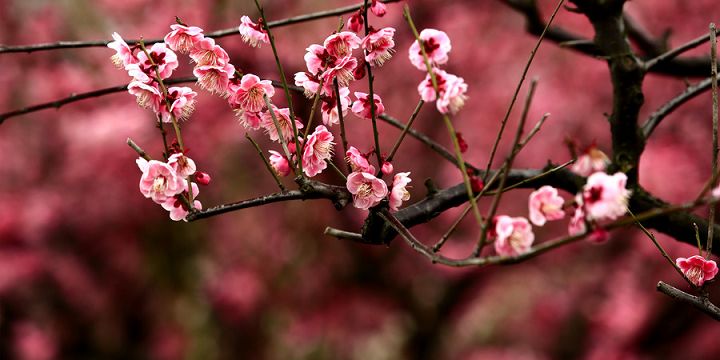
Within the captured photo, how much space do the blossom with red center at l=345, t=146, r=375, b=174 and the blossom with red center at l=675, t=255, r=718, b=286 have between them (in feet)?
2.58

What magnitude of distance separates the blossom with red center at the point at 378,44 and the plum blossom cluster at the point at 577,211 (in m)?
0.48

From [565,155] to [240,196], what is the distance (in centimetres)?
383

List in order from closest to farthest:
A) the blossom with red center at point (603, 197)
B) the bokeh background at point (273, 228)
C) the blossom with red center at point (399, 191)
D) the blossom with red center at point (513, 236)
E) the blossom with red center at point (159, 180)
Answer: the blossom with red center at point (603, 197) → the blossom with red center at point (513, 236) → the blossom with red center at point (159, 180) → the blossom with red center at point (399, 191) → the bokeh background at point (273, 228)

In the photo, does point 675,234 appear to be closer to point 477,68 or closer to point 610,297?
point 610,297

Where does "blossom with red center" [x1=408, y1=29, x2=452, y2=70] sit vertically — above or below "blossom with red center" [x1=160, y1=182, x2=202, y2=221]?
above

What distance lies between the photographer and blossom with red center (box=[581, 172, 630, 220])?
115cm

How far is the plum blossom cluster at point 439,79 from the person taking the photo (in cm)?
133

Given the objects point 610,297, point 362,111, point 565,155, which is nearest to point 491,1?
point 565,155

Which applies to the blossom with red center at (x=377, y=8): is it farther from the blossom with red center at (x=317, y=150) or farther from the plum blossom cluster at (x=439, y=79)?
the blossom with red center at (x=317, y=150)

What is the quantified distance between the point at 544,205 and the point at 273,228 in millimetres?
5930

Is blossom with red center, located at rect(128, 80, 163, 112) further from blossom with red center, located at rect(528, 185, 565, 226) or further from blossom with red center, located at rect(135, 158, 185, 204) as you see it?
blossom with red center, located at rect(528, 185, 565, 226)

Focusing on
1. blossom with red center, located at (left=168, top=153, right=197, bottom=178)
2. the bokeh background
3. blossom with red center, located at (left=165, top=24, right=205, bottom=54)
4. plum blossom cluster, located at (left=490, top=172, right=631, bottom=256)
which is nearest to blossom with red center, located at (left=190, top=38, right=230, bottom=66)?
blossom with red center, located at (left=165, top=24, right=205, bottom=54)

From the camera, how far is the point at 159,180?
145 cm

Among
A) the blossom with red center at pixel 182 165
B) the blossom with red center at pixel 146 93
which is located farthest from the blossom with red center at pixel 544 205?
the blossom with red center at pixel 146 93
